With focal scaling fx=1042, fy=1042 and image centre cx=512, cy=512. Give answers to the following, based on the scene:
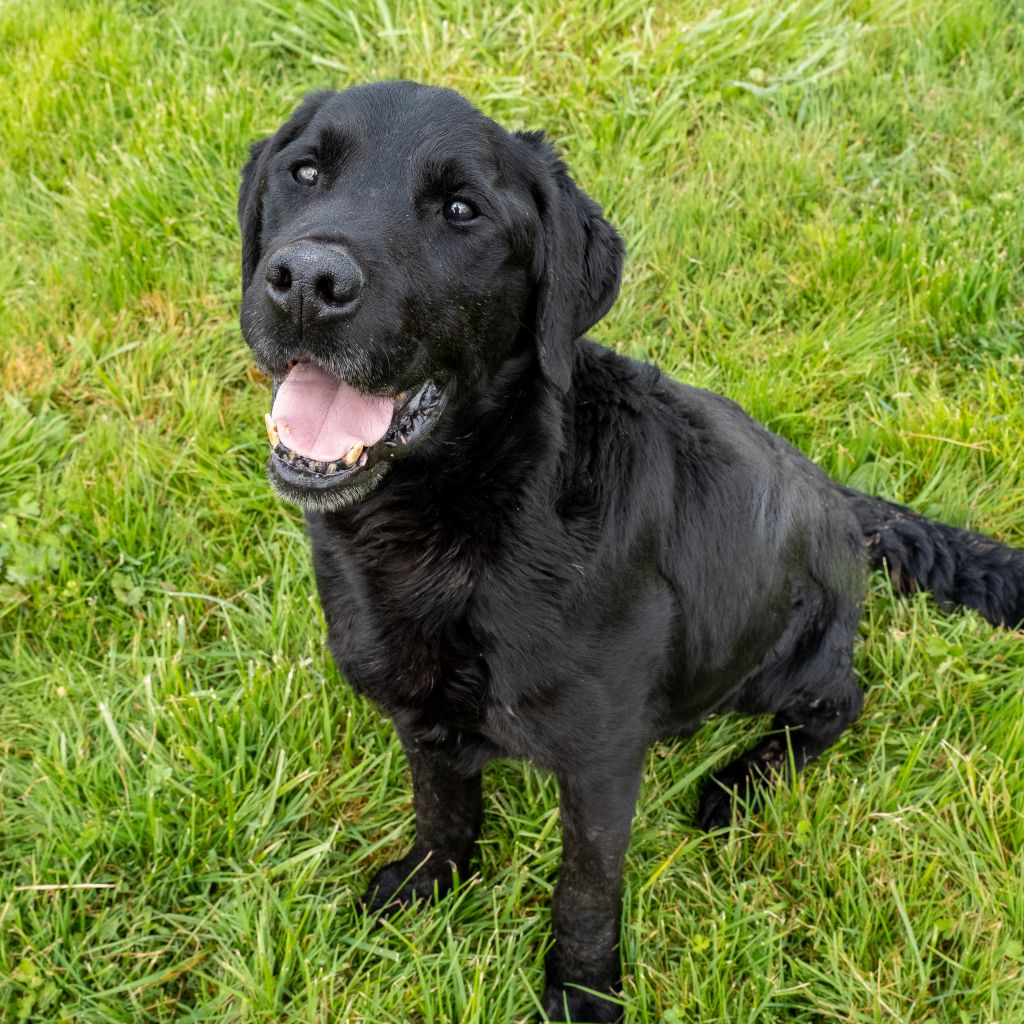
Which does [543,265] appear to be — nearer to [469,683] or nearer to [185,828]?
[469,683]

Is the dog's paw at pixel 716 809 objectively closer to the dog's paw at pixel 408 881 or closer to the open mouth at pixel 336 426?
the dog's paw at pixel 408 881

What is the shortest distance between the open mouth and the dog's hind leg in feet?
4.70

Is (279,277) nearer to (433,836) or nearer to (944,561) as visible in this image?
(433,836)

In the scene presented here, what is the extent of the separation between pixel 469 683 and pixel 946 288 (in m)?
2.80

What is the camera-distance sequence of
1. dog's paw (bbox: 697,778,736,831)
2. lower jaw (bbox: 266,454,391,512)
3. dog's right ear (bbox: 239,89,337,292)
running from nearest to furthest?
lower jaw (bbox: 266,454,391,512)
dog's right ear (bbox: 239,89,337,292)
dog's paw (bbox: 697,778,736,831)

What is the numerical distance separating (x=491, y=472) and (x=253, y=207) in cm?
100

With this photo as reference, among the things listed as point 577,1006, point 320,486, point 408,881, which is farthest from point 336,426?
point 577,1006

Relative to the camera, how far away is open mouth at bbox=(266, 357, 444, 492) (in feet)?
7.21

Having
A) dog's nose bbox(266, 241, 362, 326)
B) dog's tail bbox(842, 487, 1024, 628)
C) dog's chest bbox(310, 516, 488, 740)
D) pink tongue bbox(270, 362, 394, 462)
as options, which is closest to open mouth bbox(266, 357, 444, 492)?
pink tongue bbox(270, 362, 394, 462)

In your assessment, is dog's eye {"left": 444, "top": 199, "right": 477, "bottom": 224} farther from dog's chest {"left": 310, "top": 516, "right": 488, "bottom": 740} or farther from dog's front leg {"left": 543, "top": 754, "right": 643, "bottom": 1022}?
dog's front leg {"left": 543, "top": 754, "right": 643, "bottom": 1022}

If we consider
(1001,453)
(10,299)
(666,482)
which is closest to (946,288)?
(1001,453)

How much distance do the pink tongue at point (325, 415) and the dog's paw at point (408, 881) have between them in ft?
4.17

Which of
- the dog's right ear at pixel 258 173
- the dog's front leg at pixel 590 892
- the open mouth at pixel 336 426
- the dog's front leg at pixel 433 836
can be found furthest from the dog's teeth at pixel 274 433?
the dog's front leg at pixel 590 892

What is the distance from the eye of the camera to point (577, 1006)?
105 inches
